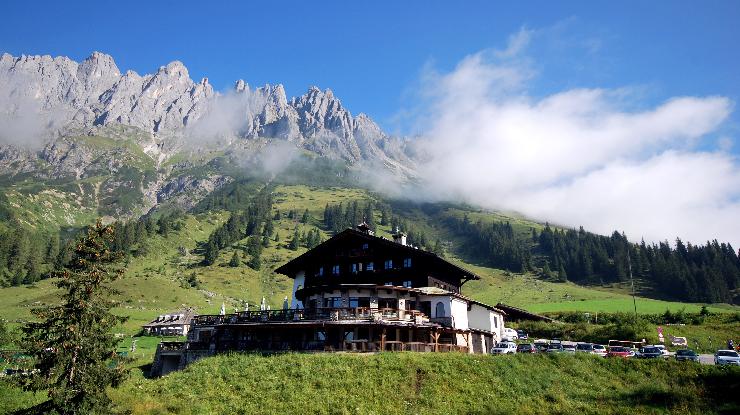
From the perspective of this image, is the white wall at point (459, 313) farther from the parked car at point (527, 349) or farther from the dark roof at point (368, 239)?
the parked car at point (527, 349)

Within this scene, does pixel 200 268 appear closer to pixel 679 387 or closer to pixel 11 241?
pixel 11 241

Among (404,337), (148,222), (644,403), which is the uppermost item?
Answer: (148,222)

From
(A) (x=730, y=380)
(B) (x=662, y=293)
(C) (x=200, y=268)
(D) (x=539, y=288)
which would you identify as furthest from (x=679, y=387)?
(B) (x=662, y=293)

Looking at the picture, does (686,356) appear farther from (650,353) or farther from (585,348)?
(585,348)

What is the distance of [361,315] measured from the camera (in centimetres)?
4544

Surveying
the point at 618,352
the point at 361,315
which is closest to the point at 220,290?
the point at 361,315

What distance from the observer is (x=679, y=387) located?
3569 cm

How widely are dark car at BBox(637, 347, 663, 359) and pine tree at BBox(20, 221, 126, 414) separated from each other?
39.6 meters

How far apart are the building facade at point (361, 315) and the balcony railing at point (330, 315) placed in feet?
0.31

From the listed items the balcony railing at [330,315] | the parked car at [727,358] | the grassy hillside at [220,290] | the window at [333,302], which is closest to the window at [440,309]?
the balcony railing at [330,315]

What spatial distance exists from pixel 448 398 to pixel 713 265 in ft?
642

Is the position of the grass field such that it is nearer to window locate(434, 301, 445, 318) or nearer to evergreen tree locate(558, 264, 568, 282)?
window locate(434, 301, 445, 318)

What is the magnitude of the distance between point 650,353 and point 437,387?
63.3 ft

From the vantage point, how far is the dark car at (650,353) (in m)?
41.2
